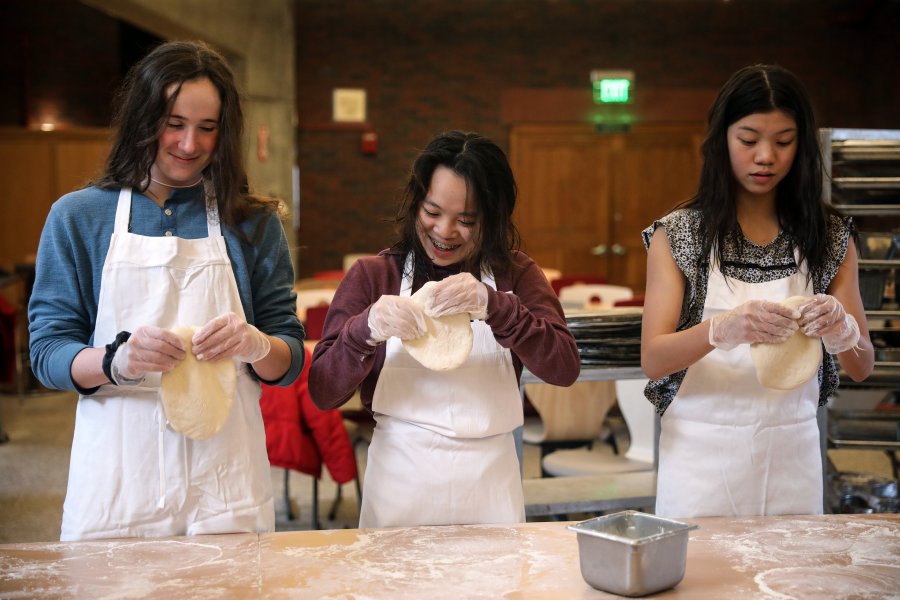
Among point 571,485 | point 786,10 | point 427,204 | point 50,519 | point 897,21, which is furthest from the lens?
point 786,10

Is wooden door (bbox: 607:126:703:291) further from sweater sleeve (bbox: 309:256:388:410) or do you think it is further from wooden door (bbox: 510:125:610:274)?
sweater sleeve (bbox: 309:256:388:410)

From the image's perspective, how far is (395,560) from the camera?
60.7 inches

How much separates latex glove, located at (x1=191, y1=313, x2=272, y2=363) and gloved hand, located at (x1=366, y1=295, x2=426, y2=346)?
22 centimetres

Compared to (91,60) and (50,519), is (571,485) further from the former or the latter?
(91,60)

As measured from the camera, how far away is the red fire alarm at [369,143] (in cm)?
1028

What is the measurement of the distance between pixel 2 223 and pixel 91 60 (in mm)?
2166

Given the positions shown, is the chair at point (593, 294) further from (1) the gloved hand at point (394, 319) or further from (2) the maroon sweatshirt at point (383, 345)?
(1) the gloved hand at point (394, 319)

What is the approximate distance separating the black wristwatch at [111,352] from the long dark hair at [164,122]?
0.33 metres

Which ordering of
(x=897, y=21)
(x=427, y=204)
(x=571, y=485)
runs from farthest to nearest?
(x=897, y=21)
(x=571, y=485)
(x=427, y=204)

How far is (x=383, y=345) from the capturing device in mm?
1947

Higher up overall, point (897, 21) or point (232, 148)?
point (897, 21)

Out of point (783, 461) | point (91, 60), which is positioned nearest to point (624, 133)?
point (91, 60)

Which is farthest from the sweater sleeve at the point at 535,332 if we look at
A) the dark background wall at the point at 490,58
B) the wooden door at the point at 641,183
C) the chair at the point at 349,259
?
the wooden door at the point at 641,183

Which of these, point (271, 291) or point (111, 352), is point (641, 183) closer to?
point (271, 291)
